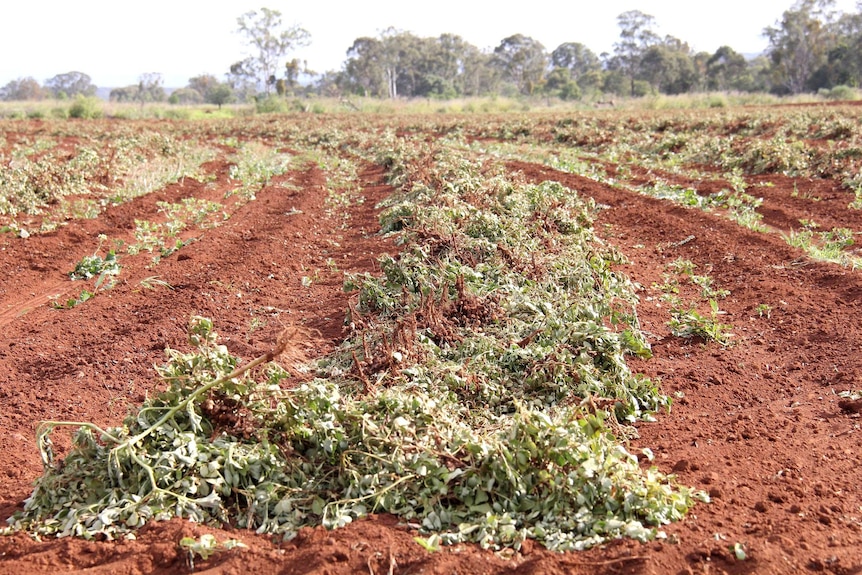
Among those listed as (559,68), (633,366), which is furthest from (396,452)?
(559,68)

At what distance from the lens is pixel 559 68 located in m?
69.6

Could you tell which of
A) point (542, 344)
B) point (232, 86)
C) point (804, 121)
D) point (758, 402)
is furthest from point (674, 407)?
point (232, 86)

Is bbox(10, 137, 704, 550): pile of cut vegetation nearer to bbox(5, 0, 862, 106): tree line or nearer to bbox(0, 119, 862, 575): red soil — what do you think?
bbox(0, 119, 862, 575): red soil

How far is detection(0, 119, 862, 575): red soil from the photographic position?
301 centimetres

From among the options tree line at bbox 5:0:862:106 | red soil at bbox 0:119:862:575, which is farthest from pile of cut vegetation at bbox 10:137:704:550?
tree line at bbox 5:0:862:106

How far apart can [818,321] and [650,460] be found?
2872mm

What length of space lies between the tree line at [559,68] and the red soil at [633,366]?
4057 cm

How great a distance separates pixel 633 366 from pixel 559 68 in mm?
69065

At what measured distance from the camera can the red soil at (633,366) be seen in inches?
119

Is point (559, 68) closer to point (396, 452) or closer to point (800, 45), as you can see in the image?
point (800, 45)

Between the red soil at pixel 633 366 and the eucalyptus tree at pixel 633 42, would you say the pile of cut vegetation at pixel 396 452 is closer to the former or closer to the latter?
the red soil at pixel 633 366

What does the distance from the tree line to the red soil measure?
40568 millimetres

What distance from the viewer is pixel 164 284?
724cm

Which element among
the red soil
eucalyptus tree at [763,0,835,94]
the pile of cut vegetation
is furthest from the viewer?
eucalyptus tree at [763,0,835,94]
